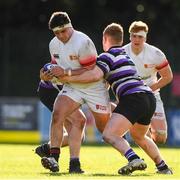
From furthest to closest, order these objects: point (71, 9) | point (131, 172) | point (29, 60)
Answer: point (71, 9), point (29, 60), point (131, 172)

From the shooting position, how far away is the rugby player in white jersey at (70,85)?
1204 centimetres

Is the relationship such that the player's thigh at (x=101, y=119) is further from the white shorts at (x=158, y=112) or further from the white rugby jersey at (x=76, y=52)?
the white shorts at (x=158, y=112)

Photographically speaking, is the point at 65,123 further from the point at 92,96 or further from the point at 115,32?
the point at 115,32

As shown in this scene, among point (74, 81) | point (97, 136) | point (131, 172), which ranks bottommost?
point (97, 136)

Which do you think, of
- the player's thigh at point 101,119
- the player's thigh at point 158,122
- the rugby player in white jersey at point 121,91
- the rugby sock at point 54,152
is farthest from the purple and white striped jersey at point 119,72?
the player's thigh at point 158,122

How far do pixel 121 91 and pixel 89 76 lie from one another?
466 mm

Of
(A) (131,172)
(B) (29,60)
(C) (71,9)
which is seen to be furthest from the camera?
(C) (71,9)

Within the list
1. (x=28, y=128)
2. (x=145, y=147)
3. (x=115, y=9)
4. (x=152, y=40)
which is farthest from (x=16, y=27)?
(x=145, y=147)

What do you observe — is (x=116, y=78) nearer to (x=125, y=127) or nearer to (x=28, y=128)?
(x=125, y=127)

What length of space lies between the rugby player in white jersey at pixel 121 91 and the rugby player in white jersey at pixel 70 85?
0.53ft

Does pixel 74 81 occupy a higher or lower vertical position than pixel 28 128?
higher

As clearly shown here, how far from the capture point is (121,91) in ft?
39.3

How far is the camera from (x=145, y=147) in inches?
490

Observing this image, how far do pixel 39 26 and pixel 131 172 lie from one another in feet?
75.1
